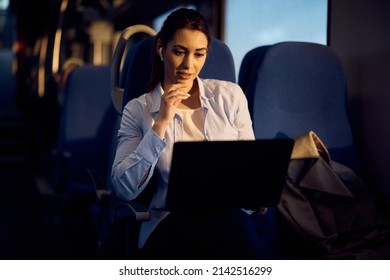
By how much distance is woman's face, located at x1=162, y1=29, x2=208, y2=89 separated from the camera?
1.31 m

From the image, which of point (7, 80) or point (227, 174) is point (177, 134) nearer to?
point (227, 174)

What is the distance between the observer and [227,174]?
1.12 meters

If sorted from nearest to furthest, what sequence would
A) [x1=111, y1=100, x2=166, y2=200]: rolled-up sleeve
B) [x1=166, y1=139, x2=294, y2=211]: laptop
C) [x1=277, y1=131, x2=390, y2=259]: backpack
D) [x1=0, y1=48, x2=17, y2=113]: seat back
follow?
1. [x1=166, y1=139, x2=294, y2=211]: laptop
2. [x1=111, y1=100, x2=166, y2=200]: rolled-up sleeve
3. [x1=277, y1=131, x2=390, y2=259]: backpack
4. [x1=0, y1=48, x2=17, y2=113]: seat back

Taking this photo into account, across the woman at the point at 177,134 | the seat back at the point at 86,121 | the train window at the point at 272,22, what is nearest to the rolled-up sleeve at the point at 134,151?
the woman at the point at 177,134

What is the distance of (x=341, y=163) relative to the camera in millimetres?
1829

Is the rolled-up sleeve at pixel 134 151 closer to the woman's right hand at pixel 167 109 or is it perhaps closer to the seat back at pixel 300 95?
the woman's right hand at pixel 167 109

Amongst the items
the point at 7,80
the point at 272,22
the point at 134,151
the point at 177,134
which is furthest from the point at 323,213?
the point at 7,80

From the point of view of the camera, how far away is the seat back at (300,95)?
1731mm

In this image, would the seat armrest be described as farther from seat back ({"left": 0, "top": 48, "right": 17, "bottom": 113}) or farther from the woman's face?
seat back ({"left": 0, "top": 48, "right": 17, "bottom": 113})

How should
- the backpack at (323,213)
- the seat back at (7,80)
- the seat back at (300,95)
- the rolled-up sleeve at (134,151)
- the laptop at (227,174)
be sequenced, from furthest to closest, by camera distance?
the seat back at (7,80) < the seat back at (300,95) < the backpack at (323,213) < the rolled-up sleeve at (134,151) < the laptop at (227,174)

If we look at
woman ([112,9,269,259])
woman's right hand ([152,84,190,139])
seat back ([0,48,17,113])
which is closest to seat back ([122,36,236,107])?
woman ([112,9,269,259])

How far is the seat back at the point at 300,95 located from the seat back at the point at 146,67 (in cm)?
15

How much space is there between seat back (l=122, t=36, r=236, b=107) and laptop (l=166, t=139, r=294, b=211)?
1.58 ft
